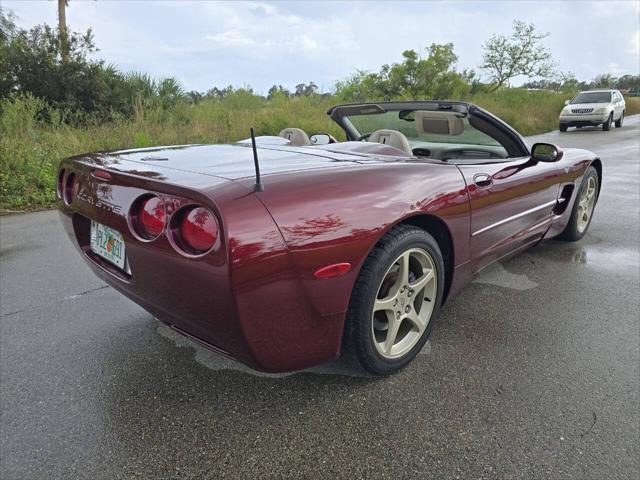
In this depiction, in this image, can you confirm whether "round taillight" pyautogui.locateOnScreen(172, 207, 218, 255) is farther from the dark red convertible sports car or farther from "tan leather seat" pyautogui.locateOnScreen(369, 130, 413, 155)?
"tan leather seat" pyautogui.locateOnScreen(369, 130, 413, 155)

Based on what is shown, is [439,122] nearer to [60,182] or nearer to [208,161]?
[208,161]

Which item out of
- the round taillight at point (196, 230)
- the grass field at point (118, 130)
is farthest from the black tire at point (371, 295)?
the grass field at point (118, 130)

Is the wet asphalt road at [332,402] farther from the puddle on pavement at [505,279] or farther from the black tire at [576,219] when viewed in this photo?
the black tire at [576,219]

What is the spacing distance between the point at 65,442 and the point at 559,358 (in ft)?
7.39

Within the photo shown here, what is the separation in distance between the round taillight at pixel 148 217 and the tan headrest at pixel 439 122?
185cm

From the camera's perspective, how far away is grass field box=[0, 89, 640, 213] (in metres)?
6.38

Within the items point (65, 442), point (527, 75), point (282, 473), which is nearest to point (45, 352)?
point (65, 442)

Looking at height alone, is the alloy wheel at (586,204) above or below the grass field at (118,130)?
below

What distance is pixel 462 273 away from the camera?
2400mm

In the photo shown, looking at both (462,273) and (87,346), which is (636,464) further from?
(87,346)

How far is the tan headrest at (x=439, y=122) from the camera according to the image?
2764 millimetres

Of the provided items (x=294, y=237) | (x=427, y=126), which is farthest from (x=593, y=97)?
(x=294, y=237)

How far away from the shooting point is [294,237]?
1.54 metres

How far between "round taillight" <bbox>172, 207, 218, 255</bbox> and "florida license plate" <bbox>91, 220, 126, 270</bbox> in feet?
1.18
